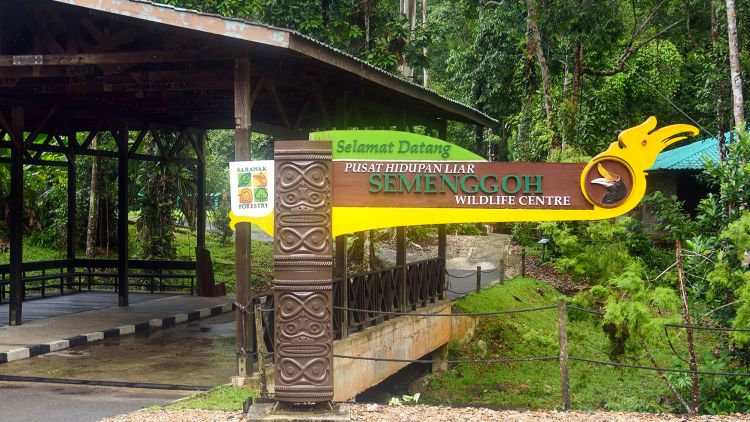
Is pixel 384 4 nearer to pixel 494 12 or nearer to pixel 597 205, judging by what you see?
pixel 494 12

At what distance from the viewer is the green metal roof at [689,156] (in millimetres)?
28688

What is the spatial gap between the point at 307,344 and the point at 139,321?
28.5ft

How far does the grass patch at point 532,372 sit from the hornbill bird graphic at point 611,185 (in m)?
5.94

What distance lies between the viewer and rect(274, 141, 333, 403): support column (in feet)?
24.1

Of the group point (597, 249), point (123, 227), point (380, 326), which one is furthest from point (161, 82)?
point (597, 249)

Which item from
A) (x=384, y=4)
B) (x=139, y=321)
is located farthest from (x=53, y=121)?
(x=384, y=4)

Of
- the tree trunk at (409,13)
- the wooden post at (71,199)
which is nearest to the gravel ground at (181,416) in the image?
the wooden post at (71,199)

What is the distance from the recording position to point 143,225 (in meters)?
23.4

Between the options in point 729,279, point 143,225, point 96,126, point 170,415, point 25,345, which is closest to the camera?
point 170,415

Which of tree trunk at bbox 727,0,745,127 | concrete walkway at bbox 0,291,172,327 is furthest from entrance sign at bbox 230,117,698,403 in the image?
tree trunk at bbox 727,0,745,127

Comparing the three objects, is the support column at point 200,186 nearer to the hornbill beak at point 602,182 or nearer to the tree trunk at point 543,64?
the tree trunk at point 543,64

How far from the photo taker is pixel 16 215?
1429 centimetres

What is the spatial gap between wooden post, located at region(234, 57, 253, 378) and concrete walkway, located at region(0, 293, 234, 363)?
12.2ft

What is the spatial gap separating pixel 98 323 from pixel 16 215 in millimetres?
2233
